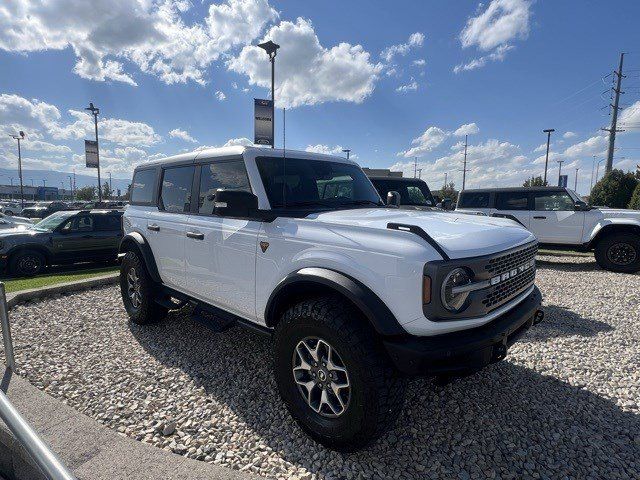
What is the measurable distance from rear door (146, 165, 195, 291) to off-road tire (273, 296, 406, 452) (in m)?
1.87

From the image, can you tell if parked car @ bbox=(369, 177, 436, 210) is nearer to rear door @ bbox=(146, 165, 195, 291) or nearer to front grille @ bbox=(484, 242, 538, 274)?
rear door @ bbox=(146, 165, 195, 291)

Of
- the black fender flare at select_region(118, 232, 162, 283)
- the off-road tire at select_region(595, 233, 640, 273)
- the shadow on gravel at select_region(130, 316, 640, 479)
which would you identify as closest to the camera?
the shadow on gravel at select_region(130, 316, 640, 479)

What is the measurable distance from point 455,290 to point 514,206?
9707mm

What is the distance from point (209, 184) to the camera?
141 inches

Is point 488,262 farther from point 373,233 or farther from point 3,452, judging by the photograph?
point 3,452

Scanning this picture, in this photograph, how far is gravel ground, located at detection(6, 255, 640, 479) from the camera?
231 centimetres

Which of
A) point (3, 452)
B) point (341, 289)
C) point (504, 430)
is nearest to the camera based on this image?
point (341, 289)

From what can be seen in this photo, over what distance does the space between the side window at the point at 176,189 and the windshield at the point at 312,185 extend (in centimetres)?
108

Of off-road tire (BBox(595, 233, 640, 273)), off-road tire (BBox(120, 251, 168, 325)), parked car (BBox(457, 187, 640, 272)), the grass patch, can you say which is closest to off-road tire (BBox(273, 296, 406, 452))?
off-road tire (BBox(120, 251, 168, 325))

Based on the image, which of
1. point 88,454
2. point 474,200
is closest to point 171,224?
point 88,454

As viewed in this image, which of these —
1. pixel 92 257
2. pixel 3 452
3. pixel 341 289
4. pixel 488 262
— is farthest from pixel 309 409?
pixel 92 257

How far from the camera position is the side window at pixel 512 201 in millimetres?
10289

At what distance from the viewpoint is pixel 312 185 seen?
11.0 ft

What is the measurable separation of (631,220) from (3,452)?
1108 centimetres
